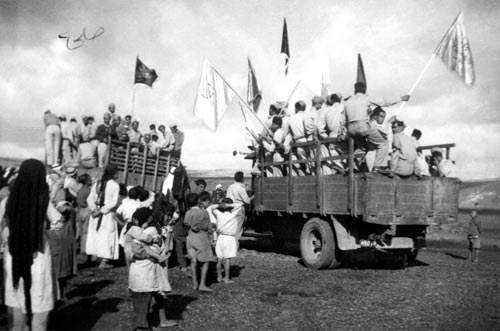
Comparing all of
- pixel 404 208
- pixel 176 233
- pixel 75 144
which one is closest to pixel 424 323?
pixel 404 208

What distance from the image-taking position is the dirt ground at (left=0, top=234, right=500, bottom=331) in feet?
17.5

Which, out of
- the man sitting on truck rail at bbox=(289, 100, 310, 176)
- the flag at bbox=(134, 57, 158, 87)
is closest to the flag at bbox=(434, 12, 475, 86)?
the man sitting on truck rail at bbox=(289, 100, 310, 176)

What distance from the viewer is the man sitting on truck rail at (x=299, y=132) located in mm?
9648

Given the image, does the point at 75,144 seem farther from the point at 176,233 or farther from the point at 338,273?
the point at 338,273

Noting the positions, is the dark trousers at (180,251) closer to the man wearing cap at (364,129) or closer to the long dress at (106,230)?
the long dress at (106,230)

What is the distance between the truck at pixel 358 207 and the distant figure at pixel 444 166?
154 mm

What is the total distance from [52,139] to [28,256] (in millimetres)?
9775

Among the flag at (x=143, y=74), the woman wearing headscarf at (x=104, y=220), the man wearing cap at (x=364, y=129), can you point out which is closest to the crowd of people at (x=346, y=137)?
the man wearing cap at (x=364, y=129)

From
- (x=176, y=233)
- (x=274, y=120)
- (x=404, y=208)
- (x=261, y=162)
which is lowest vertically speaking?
(x=176, y=233)

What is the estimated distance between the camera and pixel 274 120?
10.6 metres

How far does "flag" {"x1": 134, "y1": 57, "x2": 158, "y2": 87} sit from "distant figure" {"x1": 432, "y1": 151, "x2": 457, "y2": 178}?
943cm

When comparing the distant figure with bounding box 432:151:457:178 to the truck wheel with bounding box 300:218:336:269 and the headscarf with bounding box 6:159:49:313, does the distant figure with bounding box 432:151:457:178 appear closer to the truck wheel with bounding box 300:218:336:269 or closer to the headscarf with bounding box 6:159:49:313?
the truck wheel with bounding box 300:218:336:269

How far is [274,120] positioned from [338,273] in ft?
12.4

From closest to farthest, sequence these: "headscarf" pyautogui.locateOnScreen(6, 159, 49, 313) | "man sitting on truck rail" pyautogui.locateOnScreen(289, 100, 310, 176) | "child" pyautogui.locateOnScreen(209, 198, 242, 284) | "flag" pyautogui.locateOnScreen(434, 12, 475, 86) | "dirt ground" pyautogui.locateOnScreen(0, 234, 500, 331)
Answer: "headscarf" pyautogui.locateOnScreen(6, 159, 49, 313) → "dirt ground" pyautogui.locateOnScreen(0, 234, 500, 331) → "child" pyautogui.locateOnScreen(209, 198, 242, 284) → "flag" pyautogui.locateOnScreen(434, 12, 475, 86) → "man sitting on truck rail" pyautogui.locateOnScreen(289, 100, 310, 176)
